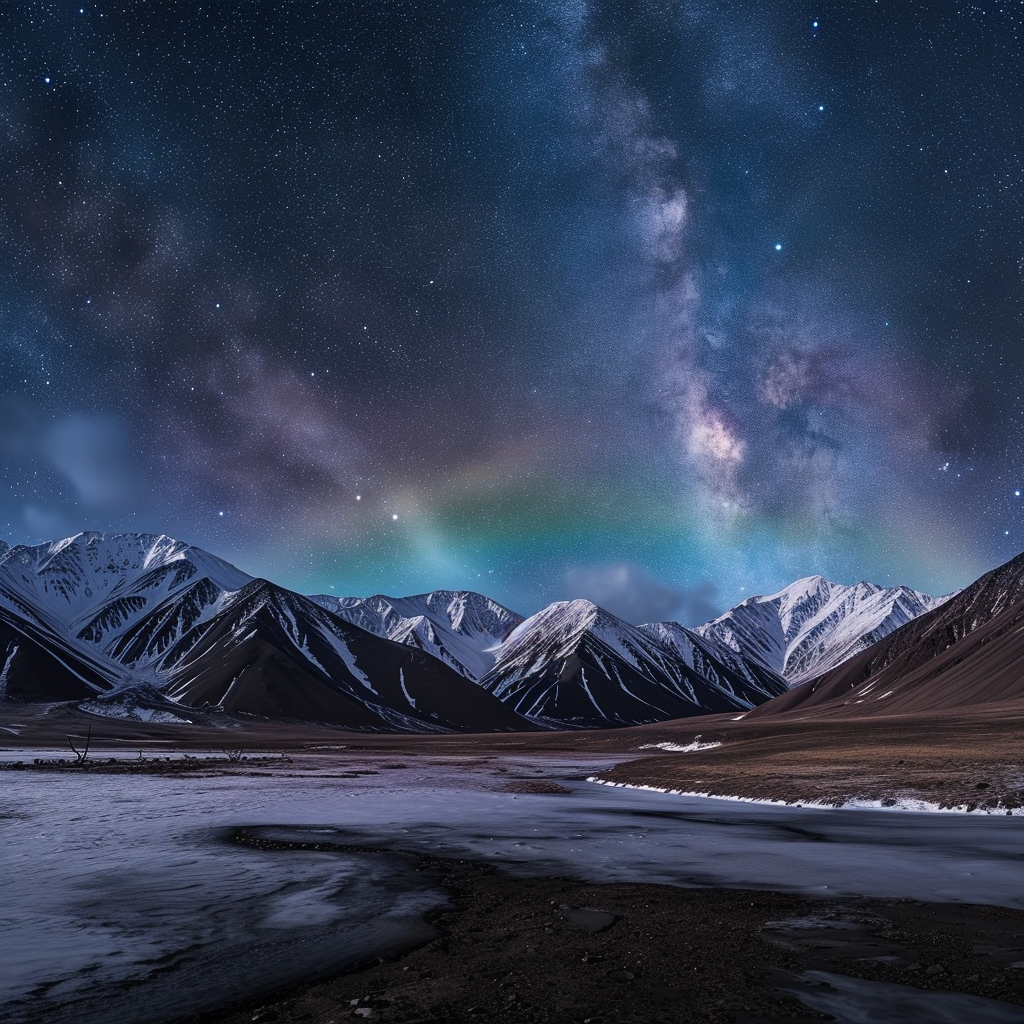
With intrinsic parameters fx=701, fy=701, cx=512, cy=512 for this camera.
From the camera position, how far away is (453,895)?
1535 cm

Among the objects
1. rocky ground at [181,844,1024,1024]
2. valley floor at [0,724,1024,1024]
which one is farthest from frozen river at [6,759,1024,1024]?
rocky ground at [181,844,1024,1024]

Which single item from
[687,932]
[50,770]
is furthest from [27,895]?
[50,770]

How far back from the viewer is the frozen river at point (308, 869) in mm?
10203

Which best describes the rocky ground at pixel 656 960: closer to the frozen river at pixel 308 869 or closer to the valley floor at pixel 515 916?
the valley floor at pixel 515 916

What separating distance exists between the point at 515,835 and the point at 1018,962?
56.1 ft

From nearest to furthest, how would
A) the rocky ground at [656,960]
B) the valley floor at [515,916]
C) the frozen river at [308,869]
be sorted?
the rocky ground at [656,960] → the valley floor at [515,916] → the frozen river at [308,869]

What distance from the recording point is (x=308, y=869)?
17.9 metres

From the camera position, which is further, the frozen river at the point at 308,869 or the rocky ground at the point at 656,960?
the frozen river at the point at 308,869

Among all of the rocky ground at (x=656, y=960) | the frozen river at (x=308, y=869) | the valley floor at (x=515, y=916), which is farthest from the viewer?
the frozen river at (x=308, y=869)

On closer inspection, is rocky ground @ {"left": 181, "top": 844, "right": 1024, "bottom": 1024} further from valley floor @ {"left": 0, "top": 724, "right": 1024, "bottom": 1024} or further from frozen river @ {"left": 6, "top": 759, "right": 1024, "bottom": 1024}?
frozen river @ {"left": 6, "top": 759, "right": 1024, "bottom": 1024}

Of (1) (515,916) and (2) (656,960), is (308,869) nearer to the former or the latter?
(1) (515,916)

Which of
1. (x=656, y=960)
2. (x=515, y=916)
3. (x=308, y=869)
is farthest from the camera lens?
(x=308, y=869)

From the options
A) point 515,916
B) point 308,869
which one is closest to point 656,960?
point 515,916

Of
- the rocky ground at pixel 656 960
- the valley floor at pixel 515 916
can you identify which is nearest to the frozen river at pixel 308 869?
the valley floor at pixel 515 916
